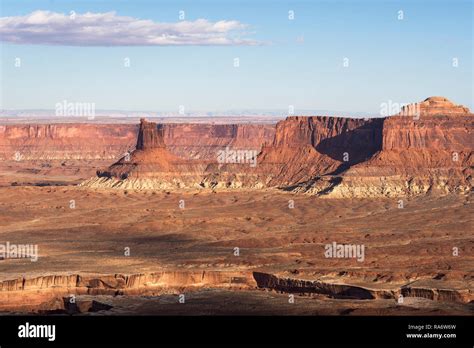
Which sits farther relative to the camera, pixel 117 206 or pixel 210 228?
pixel 117 206

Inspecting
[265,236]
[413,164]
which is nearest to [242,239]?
[265,236]

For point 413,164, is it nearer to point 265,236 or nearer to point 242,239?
point 265,236

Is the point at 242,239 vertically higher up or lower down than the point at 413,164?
lower down

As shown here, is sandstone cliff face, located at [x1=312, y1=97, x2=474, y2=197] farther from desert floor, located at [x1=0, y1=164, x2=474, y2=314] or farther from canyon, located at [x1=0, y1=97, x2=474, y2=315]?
desert floor, located at [x1=0, y1=164, x2=474, y2=314]

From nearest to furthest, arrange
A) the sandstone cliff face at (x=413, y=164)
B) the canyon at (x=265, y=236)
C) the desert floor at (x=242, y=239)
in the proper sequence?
the canyon at (x=265, y=236) < the desert floor at (x=242, y=239) < the sandstone cliff face at (x=413, y=164)

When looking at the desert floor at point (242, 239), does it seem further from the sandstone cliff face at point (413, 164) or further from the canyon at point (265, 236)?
the sandstone cliff face at point (413, 164)

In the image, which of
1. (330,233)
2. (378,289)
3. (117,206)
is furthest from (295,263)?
(117,206)

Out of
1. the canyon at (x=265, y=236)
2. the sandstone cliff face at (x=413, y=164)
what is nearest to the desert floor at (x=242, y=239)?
the canyon at (x=265, y=236)
